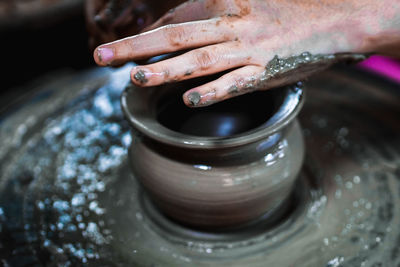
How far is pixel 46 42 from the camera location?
10.5 feet

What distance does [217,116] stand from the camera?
4.92ft

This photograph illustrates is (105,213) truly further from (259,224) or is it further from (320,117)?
(320,117)

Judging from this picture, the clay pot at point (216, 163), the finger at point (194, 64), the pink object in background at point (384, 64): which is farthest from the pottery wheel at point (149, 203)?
the finger at point (194, 64)

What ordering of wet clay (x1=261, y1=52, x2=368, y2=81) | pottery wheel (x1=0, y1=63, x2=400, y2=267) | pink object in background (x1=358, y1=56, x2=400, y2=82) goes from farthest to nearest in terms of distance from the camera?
pink object in background (x1=358, y1=56, x2=400, y2=82) < pottery wheel (x1=0, y1=63, x2=400, y2=267) < wet clay (x1=261, y1=52, x2=368, y2=81)

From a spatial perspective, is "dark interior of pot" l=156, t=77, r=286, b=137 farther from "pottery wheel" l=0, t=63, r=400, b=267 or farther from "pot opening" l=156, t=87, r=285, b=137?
"pottery wheel" l=0, t=63, r=400, b=267


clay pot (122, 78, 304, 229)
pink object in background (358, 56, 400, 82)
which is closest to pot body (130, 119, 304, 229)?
clay pot (122, 78, 304, 229)

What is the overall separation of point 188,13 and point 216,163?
0.41 metres

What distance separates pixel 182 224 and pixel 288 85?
0.51m

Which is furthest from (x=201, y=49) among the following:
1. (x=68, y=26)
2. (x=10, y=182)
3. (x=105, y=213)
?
(x=68, y=26)

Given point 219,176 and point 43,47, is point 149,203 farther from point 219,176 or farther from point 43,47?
point 43,47

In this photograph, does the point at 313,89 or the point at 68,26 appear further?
the point at 68,26

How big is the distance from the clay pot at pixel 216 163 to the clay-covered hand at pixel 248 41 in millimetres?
105

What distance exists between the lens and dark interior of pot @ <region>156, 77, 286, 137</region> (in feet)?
4.58

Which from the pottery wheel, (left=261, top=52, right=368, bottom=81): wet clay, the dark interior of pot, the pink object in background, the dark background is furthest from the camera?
the dark background
